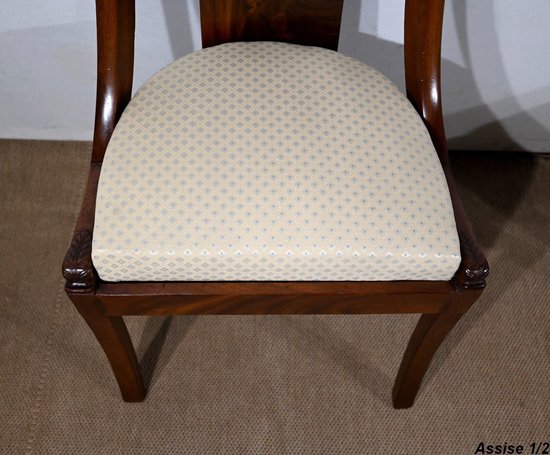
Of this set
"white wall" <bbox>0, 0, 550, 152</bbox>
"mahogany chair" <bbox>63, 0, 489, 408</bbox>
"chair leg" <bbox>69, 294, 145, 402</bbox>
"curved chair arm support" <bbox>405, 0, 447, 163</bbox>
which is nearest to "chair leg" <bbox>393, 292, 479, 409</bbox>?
"mahogany chair" <bbox>63, 0, 489, 408</bbox>

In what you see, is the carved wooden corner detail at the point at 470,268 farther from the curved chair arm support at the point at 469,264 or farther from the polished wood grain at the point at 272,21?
the polished wood grain at the point at 272,21

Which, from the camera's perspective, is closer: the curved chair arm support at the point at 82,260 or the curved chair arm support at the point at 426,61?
the curved chair arm support at the point at 82,260

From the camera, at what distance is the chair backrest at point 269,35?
727mm

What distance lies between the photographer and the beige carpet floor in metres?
0.92

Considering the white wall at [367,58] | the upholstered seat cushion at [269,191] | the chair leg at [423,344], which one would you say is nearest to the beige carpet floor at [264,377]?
the chair leg at [423,344]

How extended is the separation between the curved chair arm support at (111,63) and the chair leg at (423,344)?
0.43 metres

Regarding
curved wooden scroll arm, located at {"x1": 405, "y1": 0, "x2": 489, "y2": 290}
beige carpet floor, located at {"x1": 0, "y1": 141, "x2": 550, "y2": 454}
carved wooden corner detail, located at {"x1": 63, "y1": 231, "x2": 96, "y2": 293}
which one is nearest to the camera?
carved wooden corner detail, located at {"x1": 63, "y1": 231, "x2": 96, "y2": 293}

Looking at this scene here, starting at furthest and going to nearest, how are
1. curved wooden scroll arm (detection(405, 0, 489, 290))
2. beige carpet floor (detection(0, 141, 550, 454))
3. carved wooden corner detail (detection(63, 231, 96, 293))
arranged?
beige carpet floor (detection(0, 141, 550, 454))
curved wooden scroll arm (detection(405, 0, 489, 290))
carved wooden corner detail (detection(63, 231, 96, 293))

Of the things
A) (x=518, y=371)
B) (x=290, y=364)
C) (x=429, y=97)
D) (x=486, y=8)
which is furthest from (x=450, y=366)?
(x=486, y=8)

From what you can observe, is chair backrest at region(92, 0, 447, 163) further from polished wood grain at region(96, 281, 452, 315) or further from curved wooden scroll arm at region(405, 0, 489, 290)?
polished wood grain at region(96, 281, 452, 315)

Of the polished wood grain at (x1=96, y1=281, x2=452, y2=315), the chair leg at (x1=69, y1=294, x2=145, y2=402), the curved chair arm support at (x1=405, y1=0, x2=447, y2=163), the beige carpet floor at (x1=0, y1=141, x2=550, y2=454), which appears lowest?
the beige carpet floor at (x1=0, y1=141, x2=550, y2=454)

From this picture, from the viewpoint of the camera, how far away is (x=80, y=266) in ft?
2.08

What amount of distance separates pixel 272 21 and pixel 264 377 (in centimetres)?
51

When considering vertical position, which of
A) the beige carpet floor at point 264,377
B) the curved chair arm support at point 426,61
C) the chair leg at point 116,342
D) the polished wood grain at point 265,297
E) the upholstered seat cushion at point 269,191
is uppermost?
the curved chair arm support at point 426,61
